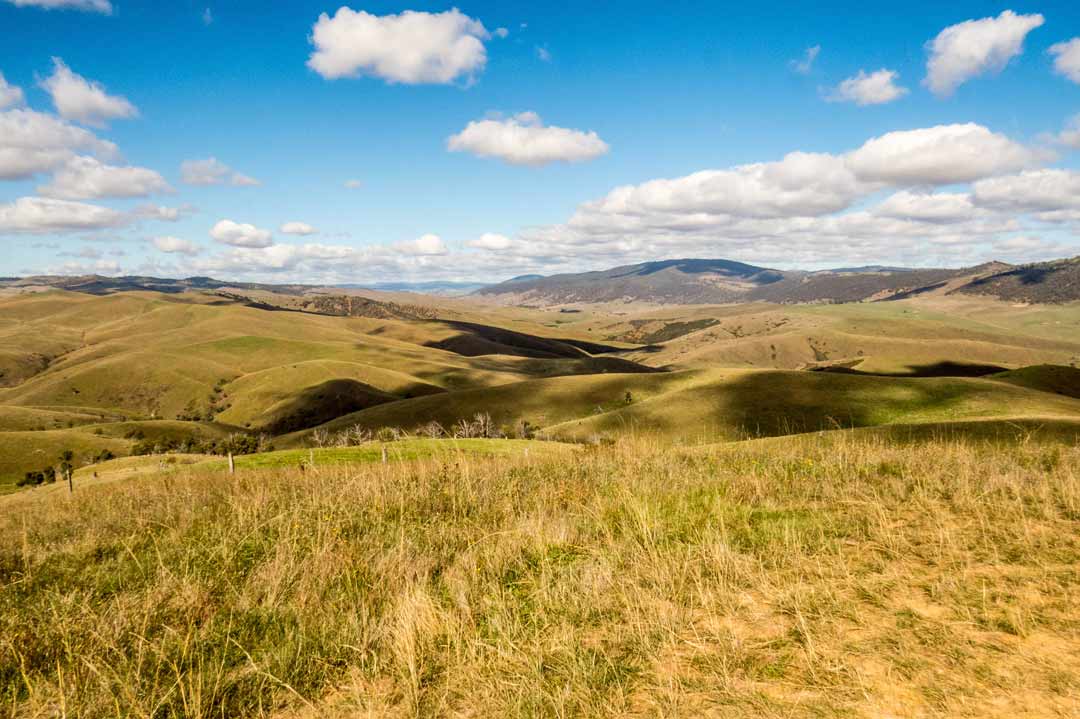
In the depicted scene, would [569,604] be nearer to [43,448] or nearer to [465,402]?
[465,402]

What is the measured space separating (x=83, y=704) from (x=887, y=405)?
256 ft

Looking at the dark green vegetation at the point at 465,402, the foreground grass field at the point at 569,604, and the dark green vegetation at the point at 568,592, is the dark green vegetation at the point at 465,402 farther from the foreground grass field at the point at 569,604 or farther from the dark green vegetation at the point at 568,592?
the foreground grass field at the point at 569,604

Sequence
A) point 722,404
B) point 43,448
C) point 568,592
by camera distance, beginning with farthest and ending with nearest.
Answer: point 43,448 < point 722,404 < point 568,592

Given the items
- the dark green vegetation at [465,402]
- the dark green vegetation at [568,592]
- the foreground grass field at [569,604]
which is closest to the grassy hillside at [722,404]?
the dark green vegetation at [465,402]

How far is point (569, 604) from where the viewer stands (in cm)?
519

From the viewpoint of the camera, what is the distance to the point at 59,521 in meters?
9.28

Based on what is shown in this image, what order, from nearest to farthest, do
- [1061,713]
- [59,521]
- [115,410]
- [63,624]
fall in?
1. [1061,713]
2. [63,624]
3. [59,521]
4. [115,410]

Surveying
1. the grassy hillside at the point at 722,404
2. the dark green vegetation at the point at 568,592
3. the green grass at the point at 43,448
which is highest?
the dark green vegetation at the point at 568,592

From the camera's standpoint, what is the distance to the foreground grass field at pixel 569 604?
158 inches

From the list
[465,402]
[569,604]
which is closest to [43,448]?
[465,402]

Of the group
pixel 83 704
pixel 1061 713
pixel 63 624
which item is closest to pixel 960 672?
pixel 1061 713

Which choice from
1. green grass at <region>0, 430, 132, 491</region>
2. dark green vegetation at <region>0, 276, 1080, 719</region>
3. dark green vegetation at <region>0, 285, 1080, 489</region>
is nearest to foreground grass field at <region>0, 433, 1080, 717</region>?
dark green vegetation at <region>0, 276, 1080, 719</region>

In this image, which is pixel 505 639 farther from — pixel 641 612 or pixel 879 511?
pixel 879 511

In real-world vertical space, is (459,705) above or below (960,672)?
below
